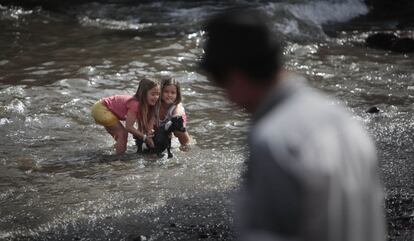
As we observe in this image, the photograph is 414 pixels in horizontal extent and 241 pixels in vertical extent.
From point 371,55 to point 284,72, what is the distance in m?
11.5

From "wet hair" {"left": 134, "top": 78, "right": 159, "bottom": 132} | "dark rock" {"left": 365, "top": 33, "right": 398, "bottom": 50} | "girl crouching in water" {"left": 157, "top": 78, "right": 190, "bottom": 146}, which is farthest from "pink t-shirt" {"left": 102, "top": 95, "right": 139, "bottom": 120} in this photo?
"dark rock" {"left": 365, "top": 33, "right": 398, "bottom": 50}

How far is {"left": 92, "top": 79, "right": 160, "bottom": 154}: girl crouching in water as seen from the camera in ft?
24.2

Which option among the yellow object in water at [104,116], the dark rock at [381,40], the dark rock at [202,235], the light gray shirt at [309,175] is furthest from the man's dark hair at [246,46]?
the dark rock at [381,40]

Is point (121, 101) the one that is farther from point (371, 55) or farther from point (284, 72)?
point (371, 55)

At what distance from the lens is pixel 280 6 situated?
16.8 meters

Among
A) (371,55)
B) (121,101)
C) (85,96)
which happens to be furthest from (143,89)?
(371,55)

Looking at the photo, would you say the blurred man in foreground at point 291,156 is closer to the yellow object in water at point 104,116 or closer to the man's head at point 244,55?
the man's head at point 244,55

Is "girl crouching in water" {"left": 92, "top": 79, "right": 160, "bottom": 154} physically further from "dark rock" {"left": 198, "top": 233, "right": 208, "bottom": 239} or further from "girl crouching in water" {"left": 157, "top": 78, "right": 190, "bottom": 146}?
"dark rock" {"left": 198, "top": 233, "right": 208, "bottom": 239}

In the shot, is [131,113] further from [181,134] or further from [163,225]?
[163,225]

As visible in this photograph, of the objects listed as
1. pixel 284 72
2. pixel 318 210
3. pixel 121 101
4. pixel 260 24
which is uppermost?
pixel 260 24

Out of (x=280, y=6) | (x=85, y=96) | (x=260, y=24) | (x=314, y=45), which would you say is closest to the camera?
(x=260, y=24)

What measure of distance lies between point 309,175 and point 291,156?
7cm

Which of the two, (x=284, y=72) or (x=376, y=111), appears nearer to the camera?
(x=284, y=72)

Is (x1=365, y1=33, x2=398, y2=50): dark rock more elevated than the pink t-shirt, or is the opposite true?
the pink t-shirt
